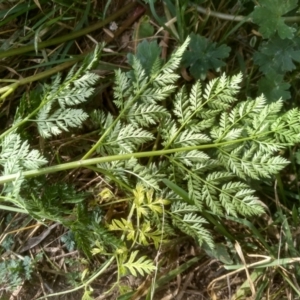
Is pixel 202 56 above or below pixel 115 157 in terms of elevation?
above

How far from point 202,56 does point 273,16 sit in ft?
0.65

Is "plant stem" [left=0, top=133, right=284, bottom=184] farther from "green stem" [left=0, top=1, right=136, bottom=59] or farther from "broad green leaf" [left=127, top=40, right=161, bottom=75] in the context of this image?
"green stem" [left=0, top=1, right=136, bottom=59]

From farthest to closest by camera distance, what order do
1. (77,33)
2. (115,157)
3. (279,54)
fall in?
1. (77,33)
2. (279,54)
3. (115,157)

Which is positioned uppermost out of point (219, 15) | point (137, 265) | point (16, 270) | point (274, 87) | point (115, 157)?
point (219, 15)

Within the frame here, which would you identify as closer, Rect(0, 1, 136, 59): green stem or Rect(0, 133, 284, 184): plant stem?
Rect(0, 133, 284, 184): plant stem

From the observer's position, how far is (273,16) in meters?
1.36

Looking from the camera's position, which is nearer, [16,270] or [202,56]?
[202,56]

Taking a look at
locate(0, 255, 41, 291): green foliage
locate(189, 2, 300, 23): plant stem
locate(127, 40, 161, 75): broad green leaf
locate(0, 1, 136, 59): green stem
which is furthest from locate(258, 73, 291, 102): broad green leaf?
locate(0, 255, 41, 291): green foliage

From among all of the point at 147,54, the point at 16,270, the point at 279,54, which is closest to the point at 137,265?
the point at 16,270

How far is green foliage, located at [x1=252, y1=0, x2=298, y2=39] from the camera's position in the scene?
136cm

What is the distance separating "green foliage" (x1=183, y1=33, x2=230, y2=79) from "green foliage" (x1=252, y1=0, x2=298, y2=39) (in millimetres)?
113

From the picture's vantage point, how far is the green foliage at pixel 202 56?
4.71 feet

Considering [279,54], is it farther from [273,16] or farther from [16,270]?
[16,270]

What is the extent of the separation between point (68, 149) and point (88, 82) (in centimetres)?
30
